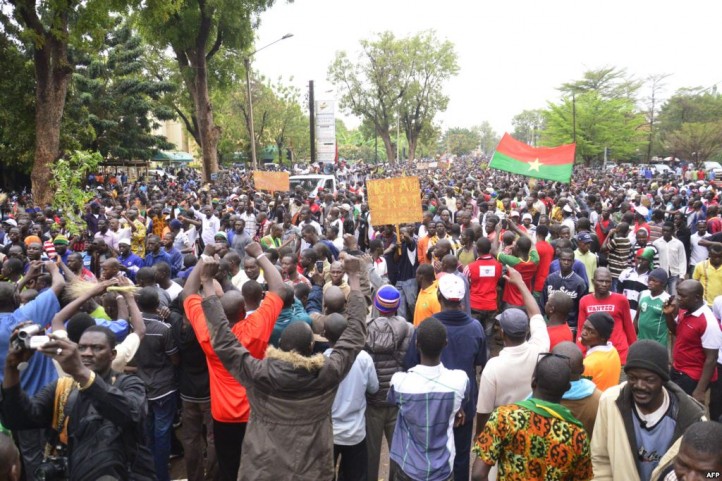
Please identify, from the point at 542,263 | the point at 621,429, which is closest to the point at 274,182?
the point at 542,263

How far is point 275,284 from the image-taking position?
370 centimetres

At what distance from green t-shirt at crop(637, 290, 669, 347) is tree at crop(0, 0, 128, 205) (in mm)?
15763

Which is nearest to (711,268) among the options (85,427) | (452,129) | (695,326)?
(695,326)

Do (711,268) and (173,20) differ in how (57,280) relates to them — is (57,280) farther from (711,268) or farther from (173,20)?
(173,20)

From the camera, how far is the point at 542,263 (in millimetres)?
7324

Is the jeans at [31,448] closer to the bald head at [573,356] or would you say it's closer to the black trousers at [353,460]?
the black trousers at [353,460]

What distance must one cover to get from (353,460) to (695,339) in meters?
2.88

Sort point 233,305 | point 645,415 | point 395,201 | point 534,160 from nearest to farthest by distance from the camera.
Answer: point 645,415 < point 233,305 < point 395,201 < point 534,160

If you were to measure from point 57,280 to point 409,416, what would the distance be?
275 centimetres

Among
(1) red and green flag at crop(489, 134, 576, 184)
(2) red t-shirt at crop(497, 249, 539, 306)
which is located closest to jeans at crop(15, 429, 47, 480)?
(2) red t-shirt at crop(497, 249, 539, 306)

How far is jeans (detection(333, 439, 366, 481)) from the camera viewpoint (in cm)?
388

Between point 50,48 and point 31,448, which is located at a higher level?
point 50,48

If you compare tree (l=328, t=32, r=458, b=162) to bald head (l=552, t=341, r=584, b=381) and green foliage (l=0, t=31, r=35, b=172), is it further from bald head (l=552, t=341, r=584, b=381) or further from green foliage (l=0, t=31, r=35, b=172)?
bald head (l=552, t=341, r=584, b=381)

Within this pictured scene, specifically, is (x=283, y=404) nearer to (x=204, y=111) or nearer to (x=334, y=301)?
(x=334, y=301)
